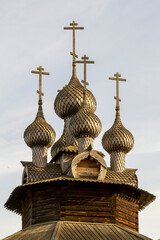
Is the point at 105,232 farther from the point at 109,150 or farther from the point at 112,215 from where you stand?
the point at 109,150

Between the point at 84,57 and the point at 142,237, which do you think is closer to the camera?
the point at 142,237

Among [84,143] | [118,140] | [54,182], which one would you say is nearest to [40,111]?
[84,143]

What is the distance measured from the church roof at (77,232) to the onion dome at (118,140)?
3373mm

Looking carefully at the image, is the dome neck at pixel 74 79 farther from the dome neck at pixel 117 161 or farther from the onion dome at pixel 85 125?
the dome neck at pixel 117 161

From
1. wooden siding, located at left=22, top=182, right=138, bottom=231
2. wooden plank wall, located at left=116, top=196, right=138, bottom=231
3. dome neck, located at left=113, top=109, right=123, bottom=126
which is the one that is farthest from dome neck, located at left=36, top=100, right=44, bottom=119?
wooden plank wall, located at left=116, top=196, right=138, bottom=231

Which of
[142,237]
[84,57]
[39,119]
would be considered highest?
[84,57]

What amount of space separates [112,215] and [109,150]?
3.09 meters

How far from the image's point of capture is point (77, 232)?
996 inches

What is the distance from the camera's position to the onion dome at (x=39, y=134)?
28.7 meters

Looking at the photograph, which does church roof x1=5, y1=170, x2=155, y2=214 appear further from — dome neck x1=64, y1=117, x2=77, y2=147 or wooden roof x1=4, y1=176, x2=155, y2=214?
dome neck x1=64, y1=117, x2=77, y2=147

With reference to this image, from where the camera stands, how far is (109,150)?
2886 centimetres

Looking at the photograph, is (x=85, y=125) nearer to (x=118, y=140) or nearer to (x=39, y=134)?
(x=118, y=140)

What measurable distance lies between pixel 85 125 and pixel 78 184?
230cm

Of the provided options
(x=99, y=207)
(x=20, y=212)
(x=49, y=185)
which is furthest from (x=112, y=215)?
(x=20, y=212)
